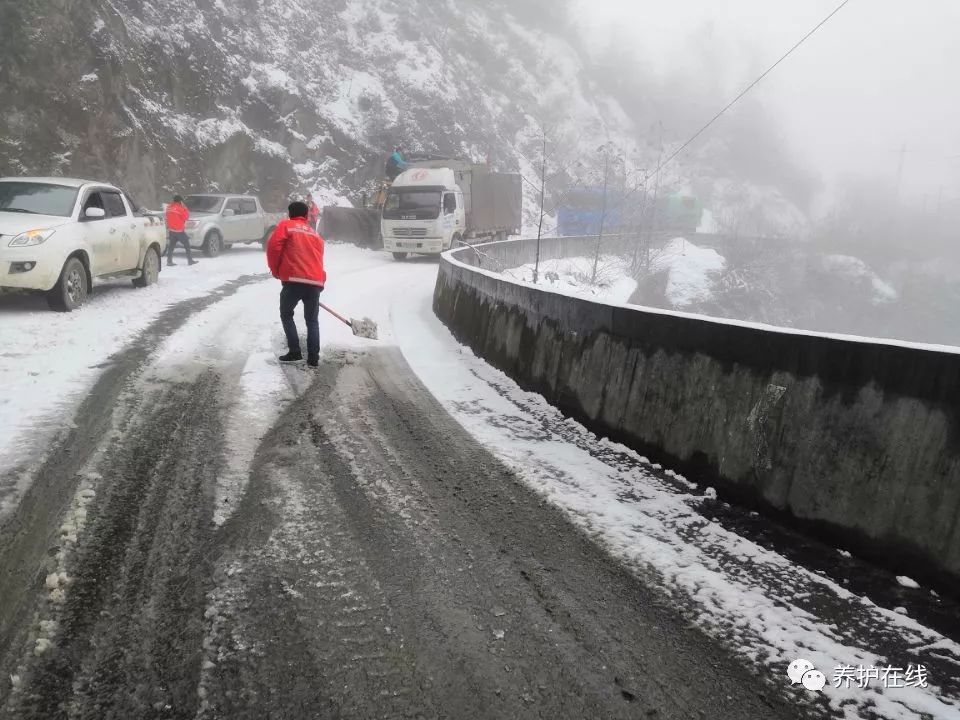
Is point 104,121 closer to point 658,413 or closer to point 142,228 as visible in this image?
point 142,228

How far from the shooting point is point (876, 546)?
3.26 meters

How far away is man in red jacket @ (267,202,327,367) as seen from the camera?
23.5ft

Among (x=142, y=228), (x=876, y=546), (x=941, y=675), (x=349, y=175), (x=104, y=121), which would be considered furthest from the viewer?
(x=349, y=175)

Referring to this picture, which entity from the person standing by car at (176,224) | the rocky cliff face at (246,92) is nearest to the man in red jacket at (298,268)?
the person standing by car at (176,224)

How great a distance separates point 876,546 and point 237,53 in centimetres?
3706

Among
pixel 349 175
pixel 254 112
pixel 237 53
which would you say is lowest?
pixel 349 175

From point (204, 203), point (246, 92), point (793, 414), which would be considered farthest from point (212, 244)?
point (793, 414)

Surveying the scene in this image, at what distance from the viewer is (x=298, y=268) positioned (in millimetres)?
7207

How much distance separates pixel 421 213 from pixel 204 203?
6693mm

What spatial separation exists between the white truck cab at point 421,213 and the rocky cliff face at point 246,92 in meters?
10.8

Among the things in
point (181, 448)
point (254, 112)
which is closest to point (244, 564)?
point (181, 448)

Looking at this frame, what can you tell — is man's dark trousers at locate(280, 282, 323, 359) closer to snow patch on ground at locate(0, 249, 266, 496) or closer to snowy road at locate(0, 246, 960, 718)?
snowy road at locate(0, 246, 960, 718)

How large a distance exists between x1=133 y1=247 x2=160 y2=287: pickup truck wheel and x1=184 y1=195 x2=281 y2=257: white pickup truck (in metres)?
6.87
